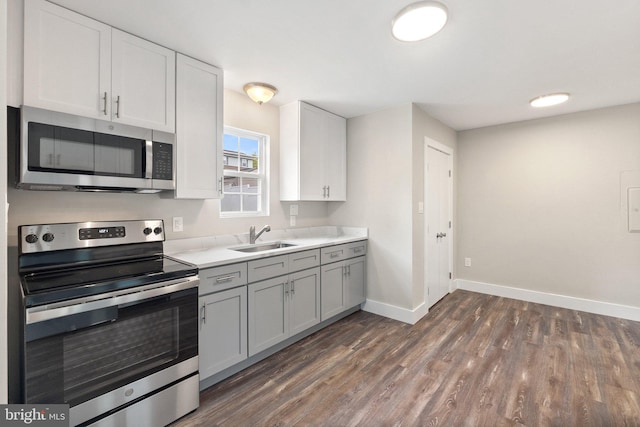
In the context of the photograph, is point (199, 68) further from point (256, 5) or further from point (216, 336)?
point (216, 336)

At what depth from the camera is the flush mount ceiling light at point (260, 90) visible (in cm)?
268

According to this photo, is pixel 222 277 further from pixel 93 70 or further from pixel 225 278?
pixel 93 70

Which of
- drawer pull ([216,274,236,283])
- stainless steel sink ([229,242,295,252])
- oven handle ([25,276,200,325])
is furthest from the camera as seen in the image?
stainless steel sink ([229,242,295,252])

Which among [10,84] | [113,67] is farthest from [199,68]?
[10,84]

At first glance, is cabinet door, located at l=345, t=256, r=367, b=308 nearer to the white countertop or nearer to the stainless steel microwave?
the white countertop

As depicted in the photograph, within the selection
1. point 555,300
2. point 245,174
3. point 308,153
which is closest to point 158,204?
point 245,174

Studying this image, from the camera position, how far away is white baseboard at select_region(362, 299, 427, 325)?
3.25 meters

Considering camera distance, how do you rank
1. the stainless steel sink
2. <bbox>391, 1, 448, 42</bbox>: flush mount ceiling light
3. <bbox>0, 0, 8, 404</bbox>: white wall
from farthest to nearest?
the stainless steel sink < <bbox>391, 1, 448, 42</bbox>: flush mount ceiling light < <bbox>0, 0, 8, 404</bbox>: white wall

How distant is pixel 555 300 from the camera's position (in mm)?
3752

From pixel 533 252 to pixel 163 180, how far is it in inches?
173

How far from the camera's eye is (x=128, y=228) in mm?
1980

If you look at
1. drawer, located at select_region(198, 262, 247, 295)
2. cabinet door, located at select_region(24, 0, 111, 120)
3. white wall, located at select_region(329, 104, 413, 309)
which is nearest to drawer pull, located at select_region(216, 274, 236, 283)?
drawer, located at select_region(198, 262, 247, 295)

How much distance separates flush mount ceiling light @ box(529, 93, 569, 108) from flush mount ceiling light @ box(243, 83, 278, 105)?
2.73 meters

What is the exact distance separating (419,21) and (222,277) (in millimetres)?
2091
